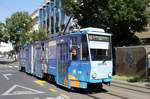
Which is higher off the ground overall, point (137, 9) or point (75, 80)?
point (137, 9)

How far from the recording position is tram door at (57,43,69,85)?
20.8m

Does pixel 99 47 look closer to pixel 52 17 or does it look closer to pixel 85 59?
pixel 85 59

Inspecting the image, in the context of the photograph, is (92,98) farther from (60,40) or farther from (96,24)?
(96,24)

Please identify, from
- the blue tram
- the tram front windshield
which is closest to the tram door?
the blue tram

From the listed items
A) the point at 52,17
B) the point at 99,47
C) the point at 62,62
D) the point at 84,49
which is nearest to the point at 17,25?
the point at 52,17

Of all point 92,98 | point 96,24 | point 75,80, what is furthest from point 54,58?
point 96,24

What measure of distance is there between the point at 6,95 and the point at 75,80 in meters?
3.45

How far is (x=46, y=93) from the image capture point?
1920 cm

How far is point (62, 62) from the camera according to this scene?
2144 cm

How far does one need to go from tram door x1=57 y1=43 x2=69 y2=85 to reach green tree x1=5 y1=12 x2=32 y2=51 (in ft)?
212

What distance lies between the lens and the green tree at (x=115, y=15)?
3425 centimetres

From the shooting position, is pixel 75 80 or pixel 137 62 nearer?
pixel 75 80

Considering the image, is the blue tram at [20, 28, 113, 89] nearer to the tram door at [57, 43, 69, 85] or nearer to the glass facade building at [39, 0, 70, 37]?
the tram door at [57, 43, 69, 85]

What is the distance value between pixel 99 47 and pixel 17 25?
230 ft
